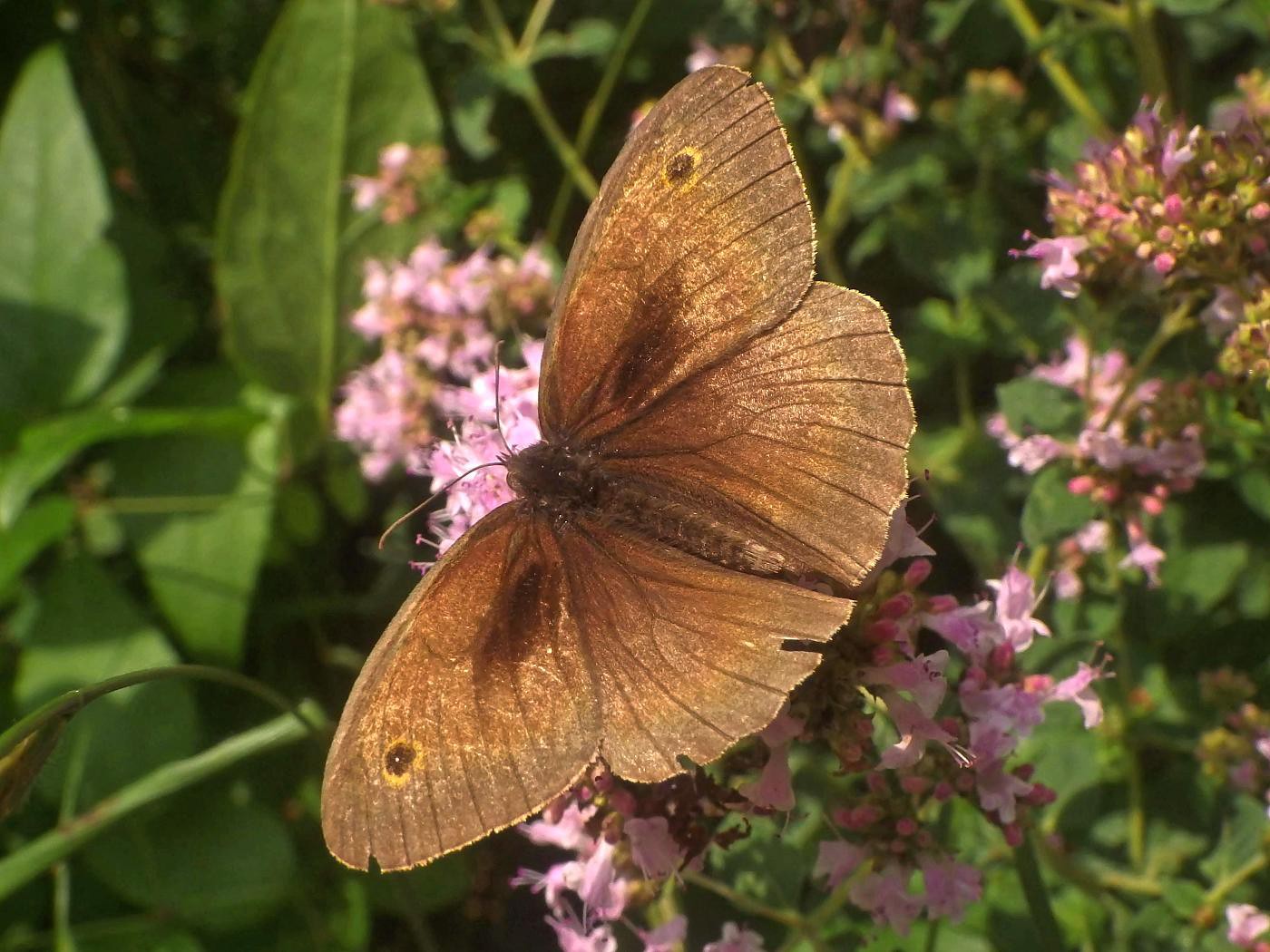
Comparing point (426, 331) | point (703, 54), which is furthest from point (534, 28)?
point (426, 331)

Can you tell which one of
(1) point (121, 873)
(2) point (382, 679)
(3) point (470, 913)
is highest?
(2) point (382, 679)

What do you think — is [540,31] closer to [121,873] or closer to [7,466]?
[7,466]

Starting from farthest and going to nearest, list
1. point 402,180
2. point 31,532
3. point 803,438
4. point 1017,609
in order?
point 402,180
point 31,532
point 1017,609
point 803,438

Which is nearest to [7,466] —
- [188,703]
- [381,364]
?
[188,703]

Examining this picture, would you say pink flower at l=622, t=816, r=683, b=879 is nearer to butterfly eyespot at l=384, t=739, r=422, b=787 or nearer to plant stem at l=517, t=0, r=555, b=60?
butterfly eyespot at l=384, t=739, r=422, b=787

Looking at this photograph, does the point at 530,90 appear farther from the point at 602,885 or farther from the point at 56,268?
the point at 602,885

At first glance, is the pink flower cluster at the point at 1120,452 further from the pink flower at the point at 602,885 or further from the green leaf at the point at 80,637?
the green leaf at the point at 80,637
